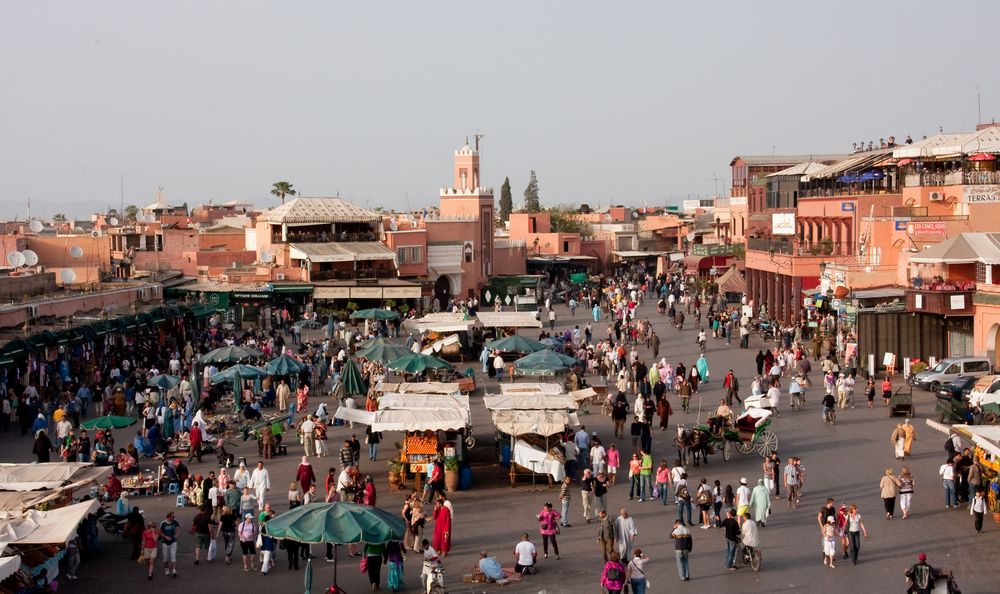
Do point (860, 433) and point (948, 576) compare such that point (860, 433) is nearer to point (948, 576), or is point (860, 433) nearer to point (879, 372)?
point (879, 372)

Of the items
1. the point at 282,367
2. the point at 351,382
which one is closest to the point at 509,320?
the point at 351,382

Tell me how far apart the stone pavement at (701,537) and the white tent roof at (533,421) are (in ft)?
3.29

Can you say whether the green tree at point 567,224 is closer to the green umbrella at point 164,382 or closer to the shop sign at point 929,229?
the shop sign at point 929,229

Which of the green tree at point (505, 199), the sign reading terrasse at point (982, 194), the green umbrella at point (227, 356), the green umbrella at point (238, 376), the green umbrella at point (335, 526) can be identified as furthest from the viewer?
the green tree at point (505, 199)

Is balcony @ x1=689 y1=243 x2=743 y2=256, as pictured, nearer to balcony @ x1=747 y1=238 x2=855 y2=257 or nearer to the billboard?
the billboard

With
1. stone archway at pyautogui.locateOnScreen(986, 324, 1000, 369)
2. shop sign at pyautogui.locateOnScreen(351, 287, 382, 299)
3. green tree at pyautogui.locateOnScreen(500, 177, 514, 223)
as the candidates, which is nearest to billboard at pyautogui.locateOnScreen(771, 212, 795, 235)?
shop sign at pyautogui.locateOnScreen(351, 287, 382, 299)

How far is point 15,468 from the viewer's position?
17.8m

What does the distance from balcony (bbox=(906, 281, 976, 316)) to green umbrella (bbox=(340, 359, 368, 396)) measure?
13999 millimetres

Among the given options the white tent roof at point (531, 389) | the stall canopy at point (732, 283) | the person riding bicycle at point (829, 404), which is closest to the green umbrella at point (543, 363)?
the white tent roof at point (531, 389)

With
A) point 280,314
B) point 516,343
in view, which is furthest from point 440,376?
point 280,314

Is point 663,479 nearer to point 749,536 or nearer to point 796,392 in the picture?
point 749,536

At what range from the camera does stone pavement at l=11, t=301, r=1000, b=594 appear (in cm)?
1596

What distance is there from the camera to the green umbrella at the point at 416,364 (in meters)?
29.6

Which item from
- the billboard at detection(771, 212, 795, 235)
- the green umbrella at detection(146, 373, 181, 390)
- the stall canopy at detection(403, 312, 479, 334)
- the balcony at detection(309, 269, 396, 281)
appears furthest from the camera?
the balcony at detection(309, 269, 396, 281)
